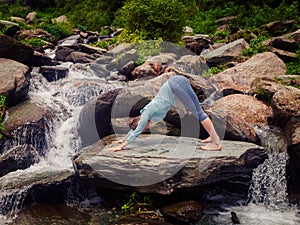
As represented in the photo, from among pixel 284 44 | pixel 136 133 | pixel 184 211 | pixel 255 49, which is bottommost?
pixel 184 211

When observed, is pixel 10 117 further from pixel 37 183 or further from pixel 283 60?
pixel 283 60

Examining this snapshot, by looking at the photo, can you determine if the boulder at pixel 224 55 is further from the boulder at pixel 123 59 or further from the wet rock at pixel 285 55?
the boulder at pixel 123 59

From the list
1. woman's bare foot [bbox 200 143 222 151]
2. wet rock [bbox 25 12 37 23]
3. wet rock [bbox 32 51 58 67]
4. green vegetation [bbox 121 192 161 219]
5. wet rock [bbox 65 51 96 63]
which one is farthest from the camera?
Answer: wet rock [bbox 25 12 37 23]

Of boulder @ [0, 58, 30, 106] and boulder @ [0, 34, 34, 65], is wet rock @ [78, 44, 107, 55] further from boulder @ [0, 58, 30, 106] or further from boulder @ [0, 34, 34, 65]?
boulder @ [0, 58, 30, 106]

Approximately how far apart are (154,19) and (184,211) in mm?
9676

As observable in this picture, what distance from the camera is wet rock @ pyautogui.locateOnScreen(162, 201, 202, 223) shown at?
6.38 metres

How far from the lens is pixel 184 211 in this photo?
21.1 feet

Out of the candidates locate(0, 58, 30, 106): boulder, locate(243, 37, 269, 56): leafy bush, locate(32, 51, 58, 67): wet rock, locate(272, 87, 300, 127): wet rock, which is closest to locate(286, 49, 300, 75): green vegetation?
locate(243, 37, 269, 56): leafy bush

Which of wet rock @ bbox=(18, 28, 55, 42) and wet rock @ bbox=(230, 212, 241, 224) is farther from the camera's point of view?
wet rock @ bbox=(18, 28, 55, 42)

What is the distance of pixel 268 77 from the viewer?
10.9 metres

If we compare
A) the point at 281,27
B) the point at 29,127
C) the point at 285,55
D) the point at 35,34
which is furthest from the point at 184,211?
the point at 35,34

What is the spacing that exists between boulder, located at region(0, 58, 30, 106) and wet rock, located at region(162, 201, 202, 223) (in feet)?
19.1

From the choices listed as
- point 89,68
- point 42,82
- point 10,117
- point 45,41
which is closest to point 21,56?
point 42,82

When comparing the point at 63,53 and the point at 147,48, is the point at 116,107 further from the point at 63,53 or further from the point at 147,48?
the point at 63,53
